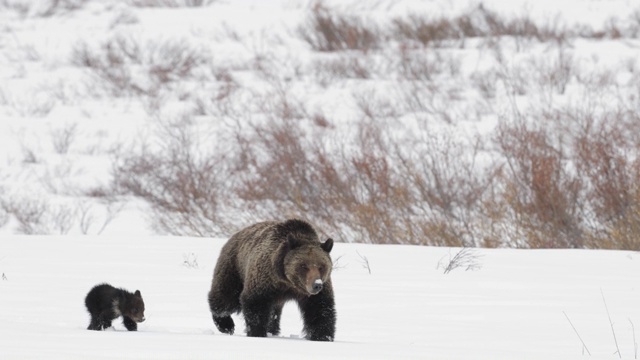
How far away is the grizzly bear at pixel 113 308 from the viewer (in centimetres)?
591

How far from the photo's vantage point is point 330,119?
18844mm

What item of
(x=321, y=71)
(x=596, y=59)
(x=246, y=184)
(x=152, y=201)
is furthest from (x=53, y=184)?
(x=596, y=59)

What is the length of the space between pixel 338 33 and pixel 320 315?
17.9 m

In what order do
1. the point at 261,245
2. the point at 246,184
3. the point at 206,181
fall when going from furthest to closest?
the point at 206,181
the point at 246,184
the point at 261,245

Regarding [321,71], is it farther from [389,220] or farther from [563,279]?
[563,279]

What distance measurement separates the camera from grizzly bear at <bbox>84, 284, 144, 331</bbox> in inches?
233

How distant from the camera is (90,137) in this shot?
62.9 feet

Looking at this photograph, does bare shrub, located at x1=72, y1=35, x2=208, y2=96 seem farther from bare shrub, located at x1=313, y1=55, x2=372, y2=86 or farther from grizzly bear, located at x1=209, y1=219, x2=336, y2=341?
grizzly bear, located at x1=209, y1=219, x2=336, y2=341

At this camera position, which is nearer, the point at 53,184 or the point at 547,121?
the point at 547,121

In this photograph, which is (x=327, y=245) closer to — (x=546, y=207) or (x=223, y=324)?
(x=223, y=324)

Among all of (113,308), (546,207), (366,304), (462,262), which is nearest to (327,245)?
(113,308)

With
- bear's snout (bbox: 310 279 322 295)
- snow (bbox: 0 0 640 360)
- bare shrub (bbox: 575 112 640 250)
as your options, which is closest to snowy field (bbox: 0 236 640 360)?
snow (bbox: 0 0 640 360)

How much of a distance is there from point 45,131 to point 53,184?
2.62 m

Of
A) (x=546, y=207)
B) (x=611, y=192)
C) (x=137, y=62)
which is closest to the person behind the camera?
(x=611, y=192)
